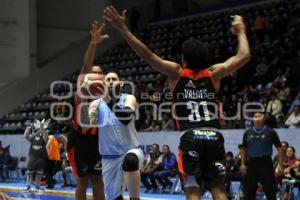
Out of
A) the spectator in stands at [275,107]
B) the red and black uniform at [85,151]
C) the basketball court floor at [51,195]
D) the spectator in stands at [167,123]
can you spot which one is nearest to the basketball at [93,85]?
the red and black uniform at [85,151]

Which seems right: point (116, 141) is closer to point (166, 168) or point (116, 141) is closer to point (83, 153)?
point (83, 153)

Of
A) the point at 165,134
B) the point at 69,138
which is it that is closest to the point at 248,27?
the point at 165,134

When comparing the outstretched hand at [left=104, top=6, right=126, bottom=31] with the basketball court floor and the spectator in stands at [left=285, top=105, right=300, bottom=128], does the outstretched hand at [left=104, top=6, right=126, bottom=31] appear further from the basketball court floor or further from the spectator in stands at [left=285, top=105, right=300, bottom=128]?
the spectator in stands at [left=285, top=105, right=300, bottom=128]

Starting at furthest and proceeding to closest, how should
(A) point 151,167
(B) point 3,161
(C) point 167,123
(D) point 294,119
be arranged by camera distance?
(B) point 3,161, (C) point 167,123, (A) point 151,167, (D) point 294,119

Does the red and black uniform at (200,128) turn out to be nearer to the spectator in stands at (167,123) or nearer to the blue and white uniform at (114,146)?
the blue and white uniform at (114,146)

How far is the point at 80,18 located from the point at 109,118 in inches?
799

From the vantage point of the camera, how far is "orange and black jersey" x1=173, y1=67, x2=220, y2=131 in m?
4.63

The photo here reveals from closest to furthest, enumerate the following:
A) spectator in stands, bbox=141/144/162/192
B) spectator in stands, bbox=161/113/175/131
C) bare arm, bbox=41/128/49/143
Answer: spectator in stands, bbox=141/144/162/192 < bare arm, bbox=41/128/49/143 < spectator in stands, bbox=161/113/175/131

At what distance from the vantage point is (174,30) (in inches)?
Result: 929

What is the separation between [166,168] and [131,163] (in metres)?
7.56

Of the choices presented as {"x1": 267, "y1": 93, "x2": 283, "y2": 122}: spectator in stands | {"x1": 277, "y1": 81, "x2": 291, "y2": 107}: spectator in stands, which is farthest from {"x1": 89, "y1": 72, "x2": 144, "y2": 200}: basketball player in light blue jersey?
{"x1": 277, "y1": 81, "x2": 291, "y2": 107}: spectator in stands

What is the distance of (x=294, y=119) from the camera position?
40.8 ft

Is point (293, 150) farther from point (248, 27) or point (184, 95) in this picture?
point (248, 27)

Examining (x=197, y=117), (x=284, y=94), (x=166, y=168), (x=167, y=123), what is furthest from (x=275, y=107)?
(x=197, y=117)
